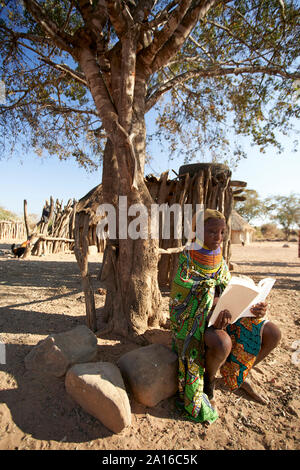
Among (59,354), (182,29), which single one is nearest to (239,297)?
(59,354)

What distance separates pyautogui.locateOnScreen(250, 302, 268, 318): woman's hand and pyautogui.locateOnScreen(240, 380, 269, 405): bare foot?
2.39ft

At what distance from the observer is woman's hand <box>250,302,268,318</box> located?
2.14m

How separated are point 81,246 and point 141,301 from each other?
0.97 m

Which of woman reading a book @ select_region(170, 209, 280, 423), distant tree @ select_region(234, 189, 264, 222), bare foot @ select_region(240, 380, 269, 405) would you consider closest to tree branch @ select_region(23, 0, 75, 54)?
woman reading a book @ select_region(170, 209, 280, 423)

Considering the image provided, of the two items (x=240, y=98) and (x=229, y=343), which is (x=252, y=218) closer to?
(x=240, y=98)

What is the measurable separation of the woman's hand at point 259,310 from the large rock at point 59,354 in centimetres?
152

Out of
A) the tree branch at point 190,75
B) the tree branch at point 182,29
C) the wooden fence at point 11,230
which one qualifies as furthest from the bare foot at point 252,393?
the wooden fence at point 11,230

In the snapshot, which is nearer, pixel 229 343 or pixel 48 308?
pixel 229 343

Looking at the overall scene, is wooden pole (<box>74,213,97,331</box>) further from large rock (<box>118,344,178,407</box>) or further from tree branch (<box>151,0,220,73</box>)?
tree branch (<box>151,0,220,73</box>)

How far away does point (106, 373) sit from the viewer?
83.0 inches

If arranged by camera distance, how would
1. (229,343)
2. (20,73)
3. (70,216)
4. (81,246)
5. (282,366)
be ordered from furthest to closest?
(70,216), (20,73), (81,246), (282,366), (229,343)
